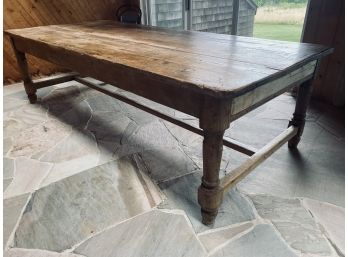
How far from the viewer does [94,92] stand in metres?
3.06

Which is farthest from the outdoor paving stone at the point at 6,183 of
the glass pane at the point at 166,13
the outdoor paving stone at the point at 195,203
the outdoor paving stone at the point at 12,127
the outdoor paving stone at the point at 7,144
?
the glass pane at the point at 166,13

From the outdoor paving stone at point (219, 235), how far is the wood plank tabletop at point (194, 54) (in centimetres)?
68

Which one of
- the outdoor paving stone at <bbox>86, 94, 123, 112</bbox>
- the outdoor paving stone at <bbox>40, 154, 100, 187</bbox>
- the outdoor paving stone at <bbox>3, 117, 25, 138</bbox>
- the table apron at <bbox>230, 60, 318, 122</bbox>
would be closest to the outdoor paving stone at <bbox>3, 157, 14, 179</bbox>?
the outdoor paving stone at <bbox>40, 154, 100, 187</bbox>

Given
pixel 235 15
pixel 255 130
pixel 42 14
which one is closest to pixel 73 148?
pixel 255 130

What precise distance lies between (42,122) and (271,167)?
1.89 meters

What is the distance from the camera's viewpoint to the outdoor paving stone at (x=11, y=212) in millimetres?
1314

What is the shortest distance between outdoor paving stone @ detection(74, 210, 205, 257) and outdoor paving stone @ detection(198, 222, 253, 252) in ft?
0.12

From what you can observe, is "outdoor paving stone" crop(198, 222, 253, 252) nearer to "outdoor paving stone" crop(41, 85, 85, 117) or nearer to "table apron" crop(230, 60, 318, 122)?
"table apron" crop(230, 60, 318, 122)

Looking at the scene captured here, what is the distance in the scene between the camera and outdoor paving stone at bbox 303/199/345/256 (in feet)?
4.00

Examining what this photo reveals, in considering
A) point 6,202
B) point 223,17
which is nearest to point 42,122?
point 6,202

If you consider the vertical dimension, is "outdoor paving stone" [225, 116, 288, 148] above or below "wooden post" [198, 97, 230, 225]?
below

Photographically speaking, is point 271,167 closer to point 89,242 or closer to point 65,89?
point 89,242

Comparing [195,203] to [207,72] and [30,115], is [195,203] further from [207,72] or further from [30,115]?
[30,115]

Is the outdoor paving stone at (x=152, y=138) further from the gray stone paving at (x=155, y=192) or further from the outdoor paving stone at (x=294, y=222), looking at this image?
the outdoor paving stone at (x=294, y=222)
